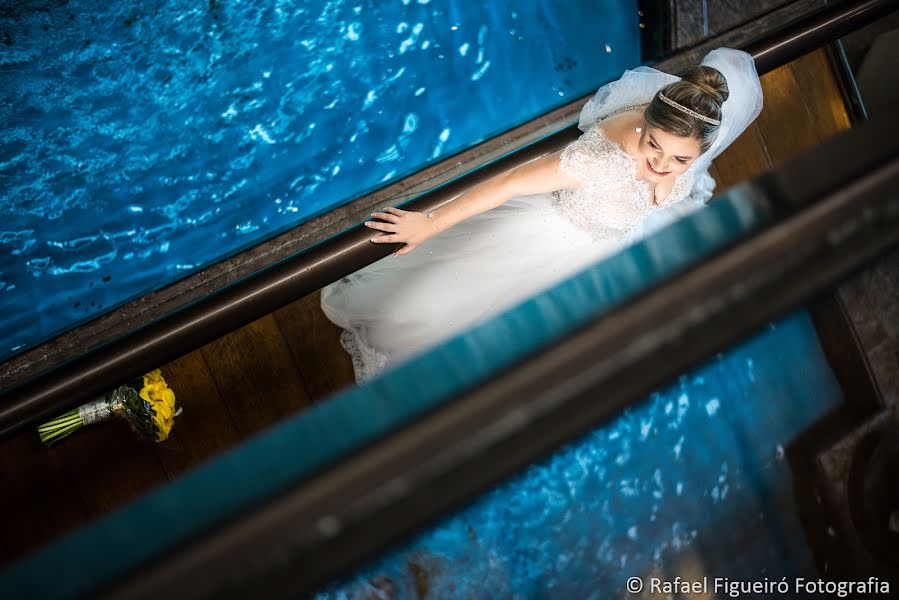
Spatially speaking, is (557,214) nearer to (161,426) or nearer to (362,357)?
(362,357)

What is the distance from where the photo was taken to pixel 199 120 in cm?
254

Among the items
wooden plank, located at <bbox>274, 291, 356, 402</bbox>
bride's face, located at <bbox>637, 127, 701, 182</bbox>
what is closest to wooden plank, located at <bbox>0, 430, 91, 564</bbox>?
wooden plank, located at <bbox>274, 291, 356, 402</bbox>

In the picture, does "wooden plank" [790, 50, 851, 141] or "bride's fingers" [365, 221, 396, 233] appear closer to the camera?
"bride's fingers" [365, 221, 396, 233]

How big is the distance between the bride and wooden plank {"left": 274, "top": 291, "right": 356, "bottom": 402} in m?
0.12

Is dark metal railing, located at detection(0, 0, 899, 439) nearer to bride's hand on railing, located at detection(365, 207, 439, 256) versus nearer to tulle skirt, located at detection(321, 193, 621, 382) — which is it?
bride's hand on railing, located at detection(365, 207, 439, 256)

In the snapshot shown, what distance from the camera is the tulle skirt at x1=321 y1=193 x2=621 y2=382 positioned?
2184 millimetres

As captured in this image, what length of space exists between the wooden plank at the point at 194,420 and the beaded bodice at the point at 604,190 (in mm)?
1506

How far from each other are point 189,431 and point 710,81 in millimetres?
2253

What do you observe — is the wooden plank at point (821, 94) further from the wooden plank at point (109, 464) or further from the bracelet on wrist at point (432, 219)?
the wooden plank at point (109, 464)

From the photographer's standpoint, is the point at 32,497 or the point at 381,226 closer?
the point at 381,226

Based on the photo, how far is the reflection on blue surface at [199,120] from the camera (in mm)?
2369

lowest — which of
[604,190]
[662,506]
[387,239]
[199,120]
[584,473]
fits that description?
[662,506]

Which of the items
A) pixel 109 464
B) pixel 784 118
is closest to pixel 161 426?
pixel 109 464

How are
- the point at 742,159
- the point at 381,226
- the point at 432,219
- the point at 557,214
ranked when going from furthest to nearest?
the point at 742,159, the point at 557,214, the point at 432,219, the point at 381,226
